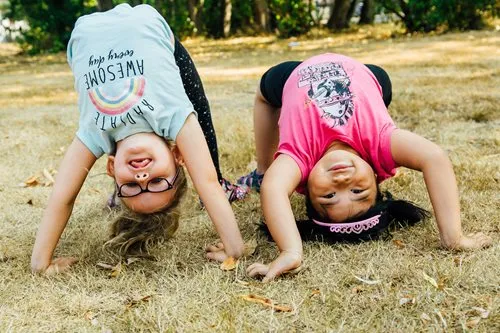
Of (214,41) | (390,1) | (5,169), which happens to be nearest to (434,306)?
(5,169)

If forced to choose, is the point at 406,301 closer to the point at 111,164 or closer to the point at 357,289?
the point at 357,289

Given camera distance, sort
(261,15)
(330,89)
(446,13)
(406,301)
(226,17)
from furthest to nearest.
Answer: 1. (226,17)
2. (261,15)
3. (446,13)
4. (330,89)
5. (406,301)

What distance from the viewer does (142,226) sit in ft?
8.83

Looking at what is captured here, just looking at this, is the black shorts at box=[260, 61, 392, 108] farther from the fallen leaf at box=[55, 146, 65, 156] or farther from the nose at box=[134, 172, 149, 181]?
the fallen leaf at box=[55, 146, 65, 156]

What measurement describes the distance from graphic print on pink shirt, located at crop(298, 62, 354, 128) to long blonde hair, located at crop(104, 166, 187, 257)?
709 millimetres

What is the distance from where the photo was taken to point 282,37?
1362 cm

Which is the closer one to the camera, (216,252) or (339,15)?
(216,252)

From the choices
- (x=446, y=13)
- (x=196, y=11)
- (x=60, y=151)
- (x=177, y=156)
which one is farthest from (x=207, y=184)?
(x=196, y=11)

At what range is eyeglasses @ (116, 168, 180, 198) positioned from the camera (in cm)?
251

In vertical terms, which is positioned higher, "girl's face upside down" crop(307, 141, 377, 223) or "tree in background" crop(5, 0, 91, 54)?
"girl's face upside down" crop(307, 141, 377, 223)

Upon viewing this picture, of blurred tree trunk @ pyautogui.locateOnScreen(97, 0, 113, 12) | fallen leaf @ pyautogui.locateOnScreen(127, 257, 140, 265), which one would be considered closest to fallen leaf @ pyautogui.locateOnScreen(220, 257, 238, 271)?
fallen leaf @ pyautogui.locateOnScreen(127, 257, 140, 265)

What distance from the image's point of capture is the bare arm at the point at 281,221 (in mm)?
2377

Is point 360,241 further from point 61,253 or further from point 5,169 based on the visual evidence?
point 5,169

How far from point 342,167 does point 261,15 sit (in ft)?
41.7
